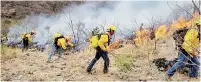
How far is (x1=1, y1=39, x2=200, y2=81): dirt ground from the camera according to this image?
11002 mm

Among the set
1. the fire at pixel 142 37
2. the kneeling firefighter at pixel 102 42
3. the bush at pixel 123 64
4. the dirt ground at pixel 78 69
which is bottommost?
the dirt ground at pixel 78 69

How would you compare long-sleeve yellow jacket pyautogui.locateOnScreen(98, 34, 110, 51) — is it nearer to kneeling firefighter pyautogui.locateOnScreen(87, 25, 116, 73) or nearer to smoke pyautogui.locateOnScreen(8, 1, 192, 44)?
kneeling firefighter pyautogui.locateOnScreen(87, 25, 116, 73)

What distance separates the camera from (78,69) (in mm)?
12203

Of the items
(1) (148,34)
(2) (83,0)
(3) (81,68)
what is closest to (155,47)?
(1) (148,34)

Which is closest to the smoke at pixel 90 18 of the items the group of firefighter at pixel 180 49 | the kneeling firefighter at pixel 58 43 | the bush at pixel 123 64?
the kneeling firefighter at pixel 58 43

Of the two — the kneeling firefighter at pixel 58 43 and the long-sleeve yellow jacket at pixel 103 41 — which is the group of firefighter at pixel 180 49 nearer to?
the long-sleeve yellow jacket at pixel 103 41

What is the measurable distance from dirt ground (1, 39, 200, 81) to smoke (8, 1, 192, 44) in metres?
9.41

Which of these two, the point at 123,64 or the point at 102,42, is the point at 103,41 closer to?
the point at 102,42

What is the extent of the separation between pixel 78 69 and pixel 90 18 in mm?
20449

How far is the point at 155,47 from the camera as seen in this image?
15.2m

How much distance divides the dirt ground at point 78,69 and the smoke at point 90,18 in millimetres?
9406

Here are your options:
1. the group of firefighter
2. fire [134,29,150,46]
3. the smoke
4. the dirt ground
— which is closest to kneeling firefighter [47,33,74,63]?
the dirt ground

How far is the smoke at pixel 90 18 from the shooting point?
27.5m

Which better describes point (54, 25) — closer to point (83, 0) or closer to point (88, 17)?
point (88, 17)
